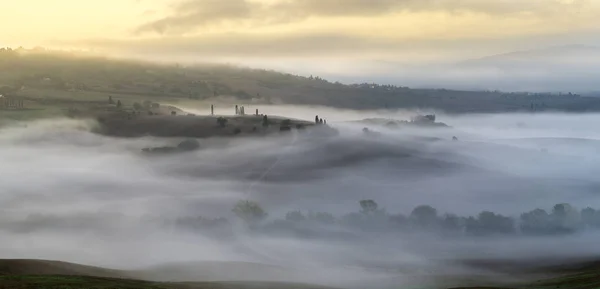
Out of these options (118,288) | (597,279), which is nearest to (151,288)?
(118,288)

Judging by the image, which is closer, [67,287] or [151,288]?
[67,287]

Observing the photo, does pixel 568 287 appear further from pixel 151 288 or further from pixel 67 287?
pixel 67 287

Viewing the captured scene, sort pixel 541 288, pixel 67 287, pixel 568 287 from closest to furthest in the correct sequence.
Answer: pixel 67 287, pixel 568 287, pixel 541 288

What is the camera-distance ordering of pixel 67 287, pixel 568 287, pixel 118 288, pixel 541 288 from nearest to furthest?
pixel 67 287, pixel 118 288, pixel 568 287, pixel 541 288

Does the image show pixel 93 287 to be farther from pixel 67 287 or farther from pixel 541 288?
pixel 541 288

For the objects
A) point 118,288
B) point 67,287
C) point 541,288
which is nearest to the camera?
point 67,287

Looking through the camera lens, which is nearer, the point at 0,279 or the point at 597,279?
the point at 0,279

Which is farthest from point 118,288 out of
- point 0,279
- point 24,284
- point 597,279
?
point 597,279

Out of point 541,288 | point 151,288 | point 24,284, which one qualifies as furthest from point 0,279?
point 541,288
